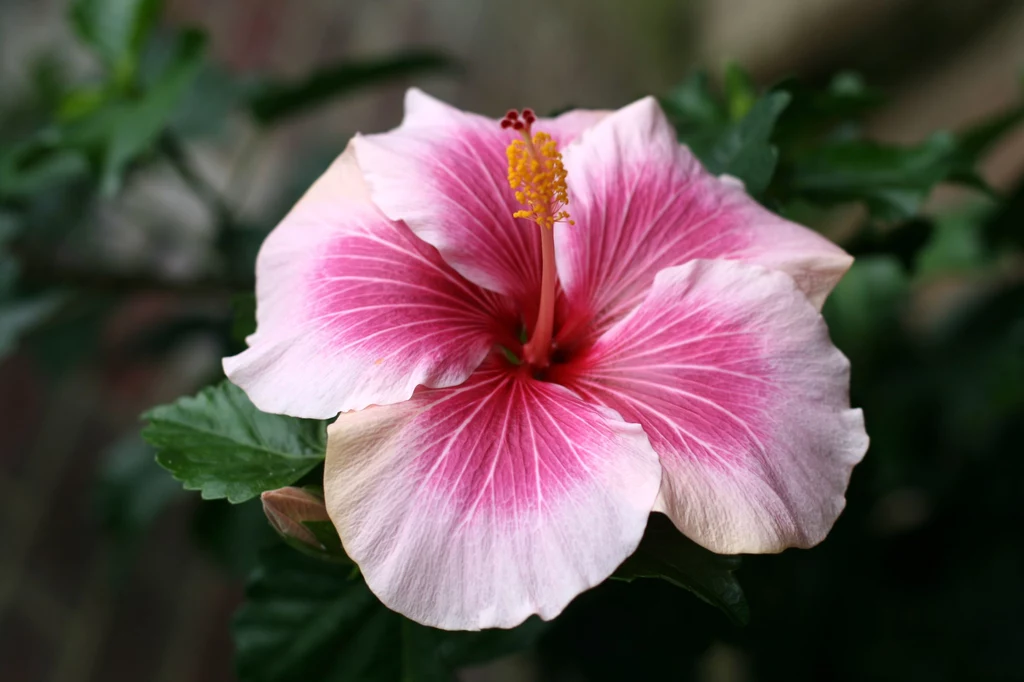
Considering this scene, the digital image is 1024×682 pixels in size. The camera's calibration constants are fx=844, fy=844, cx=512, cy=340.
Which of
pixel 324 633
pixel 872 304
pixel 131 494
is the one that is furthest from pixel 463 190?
pixel 872 304

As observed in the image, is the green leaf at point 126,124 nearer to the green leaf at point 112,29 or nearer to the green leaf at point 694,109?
the green leaf at point 112,29

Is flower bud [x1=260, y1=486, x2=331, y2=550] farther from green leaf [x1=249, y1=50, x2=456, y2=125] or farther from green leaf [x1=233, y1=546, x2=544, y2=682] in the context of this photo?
green leaf [x1=249, y1=50, x2=456, y2=125]

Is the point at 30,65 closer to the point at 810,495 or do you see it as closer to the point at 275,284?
Result: the point at 275,284

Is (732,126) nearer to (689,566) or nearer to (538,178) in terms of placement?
(538,178)

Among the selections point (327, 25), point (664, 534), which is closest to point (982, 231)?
A: point (664, 534)

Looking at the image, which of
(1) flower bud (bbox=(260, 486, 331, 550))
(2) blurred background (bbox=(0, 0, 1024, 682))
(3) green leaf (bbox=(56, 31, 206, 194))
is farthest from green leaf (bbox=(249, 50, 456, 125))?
(1) flower bud (bbox=(260, 486, 331, 550))

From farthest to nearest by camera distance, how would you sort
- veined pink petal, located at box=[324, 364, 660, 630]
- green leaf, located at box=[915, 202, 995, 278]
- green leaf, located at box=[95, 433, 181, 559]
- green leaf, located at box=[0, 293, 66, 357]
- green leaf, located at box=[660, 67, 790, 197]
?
green leaf, located at box=[915, 202, 995, 278] → green leaf, located at box=[95, 433, 181, 559] → green leaf, located at box=[0, 293, 66, 357] → green leaf, located at box=[660, 67, 790, 197] → veined pink petal, located at box=[324, 364, 660, 630]
